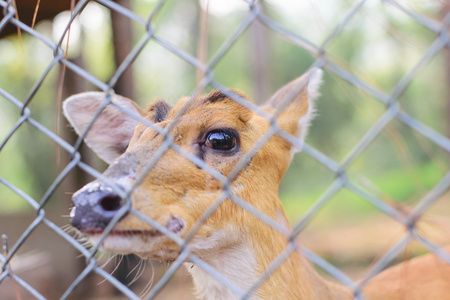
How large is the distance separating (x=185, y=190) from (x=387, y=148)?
565 inches

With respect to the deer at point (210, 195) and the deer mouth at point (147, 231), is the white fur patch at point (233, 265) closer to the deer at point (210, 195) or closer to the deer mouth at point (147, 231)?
the deer at point (210, 195)

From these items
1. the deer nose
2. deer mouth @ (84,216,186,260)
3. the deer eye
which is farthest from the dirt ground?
the deer nose

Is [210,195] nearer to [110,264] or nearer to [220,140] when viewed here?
[220,140]

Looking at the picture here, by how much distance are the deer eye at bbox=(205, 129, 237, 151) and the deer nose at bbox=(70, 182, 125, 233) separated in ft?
2.62

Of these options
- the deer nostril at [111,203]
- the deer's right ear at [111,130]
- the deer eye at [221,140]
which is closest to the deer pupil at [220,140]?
the deer eye at [221,140]

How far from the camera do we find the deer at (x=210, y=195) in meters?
1.87

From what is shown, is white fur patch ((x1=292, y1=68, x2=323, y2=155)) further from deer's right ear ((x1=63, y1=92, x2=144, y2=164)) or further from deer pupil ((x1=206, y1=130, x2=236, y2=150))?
deer's right ear ((x1=63, y1=92, x2=144, y2=164))

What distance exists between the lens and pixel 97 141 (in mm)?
3004

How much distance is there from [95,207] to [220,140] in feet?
2.97

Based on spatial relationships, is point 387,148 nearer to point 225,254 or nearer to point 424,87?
point 424,87

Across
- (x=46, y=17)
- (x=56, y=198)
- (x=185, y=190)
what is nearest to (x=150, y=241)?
(x=185, y=190)

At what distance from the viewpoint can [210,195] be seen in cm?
223

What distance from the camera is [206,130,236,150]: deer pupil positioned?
2.42 metres

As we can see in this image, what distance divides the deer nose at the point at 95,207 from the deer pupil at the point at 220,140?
2.62 ft
